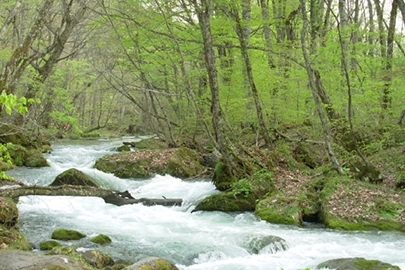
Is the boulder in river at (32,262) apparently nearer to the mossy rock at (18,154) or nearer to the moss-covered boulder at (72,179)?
the moss-covered boulder at (72,179)

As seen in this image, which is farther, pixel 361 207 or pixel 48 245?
pixel 361 207

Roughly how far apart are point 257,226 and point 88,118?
37.5 m

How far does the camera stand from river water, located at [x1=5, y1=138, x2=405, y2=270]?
23.9 feet

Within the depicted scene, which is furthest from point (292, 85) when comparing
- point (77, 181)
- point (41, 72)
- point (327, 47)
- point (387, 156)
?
point (41, 72)

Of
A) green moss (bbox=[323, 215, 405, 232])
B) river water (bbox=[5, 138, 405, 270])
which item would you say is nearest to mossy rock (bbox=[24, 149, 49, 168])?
river water (bbox=[5, 138, 405, 270])

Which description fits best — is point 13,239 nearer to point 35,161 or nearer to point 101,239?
point 101,239

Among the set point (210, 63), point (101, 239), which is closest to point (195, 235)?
point (101, 239)

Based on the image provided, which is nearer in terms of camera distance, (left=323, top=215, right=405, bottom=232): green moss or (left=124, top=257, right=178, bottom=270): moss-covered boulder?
(left=124, top=257, right=178, bottom=270): moss-covered boulder

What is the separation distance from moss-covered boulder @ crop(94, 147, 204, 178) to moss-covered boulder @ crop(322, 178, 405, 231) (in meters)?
5.75

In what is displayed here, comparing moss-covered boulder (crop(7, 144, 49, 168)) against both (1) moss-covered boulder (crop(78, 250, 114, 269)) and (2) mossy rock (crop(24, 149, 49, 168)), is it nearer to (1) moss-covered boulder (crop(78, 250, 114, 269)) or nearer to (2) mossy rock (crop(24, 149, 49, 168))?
(2) mossy rock (crop(24, 149, 49, 168))

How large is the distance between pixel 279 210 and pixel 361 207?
6.17ft

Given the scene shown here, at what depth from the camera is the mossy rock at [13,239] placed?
22.1 feet

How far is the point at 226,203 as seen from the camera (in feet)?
35.5

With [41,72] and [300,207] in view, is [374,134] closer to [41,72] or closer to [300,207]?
[300,207]
